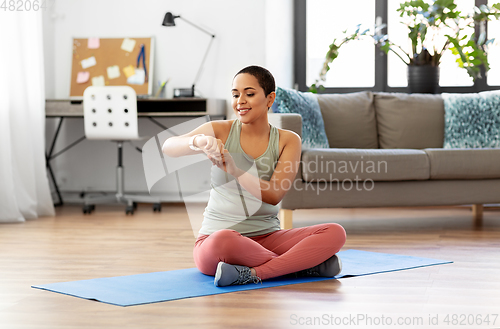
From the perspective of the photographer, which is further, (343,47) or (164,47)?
(343,47)

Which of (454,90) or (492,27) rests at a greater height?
(492,27)

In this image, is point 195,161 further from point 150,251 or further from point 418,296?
point 418,296

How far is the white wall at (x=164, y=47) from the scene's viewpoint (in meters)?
4.37

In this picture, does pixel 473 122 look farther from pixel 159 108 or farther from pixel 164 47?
pixel 164 47

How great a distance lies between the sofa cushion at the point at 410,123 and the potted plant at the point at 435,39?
1.34 feet

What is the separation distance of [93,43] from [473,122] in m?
2.80

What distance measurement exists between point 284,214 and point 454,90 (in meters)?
2.18

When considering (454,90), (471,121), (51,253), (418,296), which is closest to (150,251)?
(51,253)

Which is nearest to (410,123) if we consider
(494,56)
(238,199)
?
(494,56)

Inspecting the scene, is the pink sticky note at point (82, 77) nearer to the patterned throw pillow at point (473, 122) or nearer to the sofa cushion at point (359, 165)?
the sofa cushion at point (359, 165)

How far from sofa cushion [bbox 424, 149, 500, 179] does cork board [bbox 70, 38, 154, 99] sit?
7.54 feet

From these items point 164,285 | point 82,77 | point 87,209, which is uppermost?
point 82,77

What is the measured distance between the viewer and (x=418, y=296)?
1.68 m

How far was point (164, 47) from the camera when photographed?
4477mm
